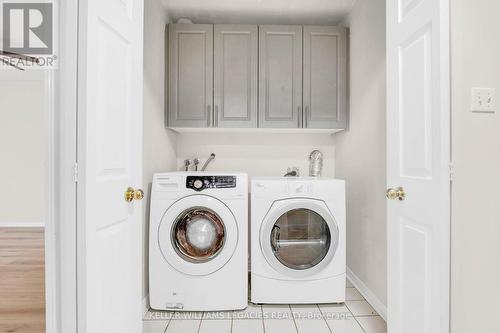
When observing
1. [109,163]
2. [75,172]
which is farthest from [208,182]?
[75,172]

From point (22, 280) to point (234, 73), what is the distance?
2160 millimetres

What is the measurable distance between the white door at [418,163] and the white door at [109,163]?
124cm

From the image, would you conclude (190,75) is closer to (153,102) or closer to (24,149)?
(153,102)

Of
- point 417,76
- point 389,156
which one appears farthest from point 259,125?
point 417,76

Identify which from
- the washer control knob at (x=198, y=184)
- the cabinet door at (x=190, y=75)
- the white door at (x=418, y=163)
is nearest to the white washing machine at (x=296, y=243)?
the washer control knob at (x=198, y=184)

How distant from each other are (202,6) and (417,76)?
1.99 metres

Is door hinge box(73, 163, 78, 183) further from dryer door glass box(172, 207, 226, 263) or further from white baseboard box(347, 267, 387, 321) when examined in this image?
white baseboard box(347, 267, 387, 321)

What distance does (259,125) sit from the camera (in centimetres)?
289

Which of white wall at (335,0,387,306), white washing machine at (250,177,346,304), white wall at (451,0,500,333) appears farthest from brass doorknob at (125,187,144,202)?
white wall at (335,0,387,306)

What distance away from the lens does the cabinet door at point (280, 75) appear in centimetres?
288

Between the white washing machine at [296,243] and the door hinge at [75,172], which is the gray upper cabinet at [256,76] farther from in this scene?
the door hinge at [75,172]

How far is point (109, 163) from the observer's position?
4.30 feet

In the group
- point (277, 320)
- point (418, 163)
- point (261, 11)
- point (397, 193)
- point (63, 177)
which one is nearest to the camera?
point (63, 177)

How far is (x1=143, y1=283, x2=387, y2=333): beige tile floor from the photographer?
209 centimetres
